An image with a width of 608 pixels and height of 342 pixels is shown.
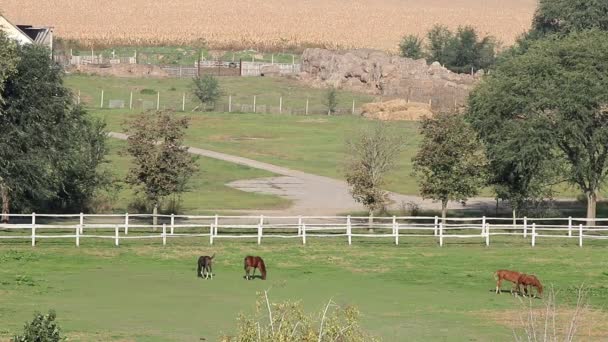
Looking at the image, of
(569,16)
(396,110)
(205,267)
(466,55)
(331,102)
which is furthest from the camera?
(466,55)

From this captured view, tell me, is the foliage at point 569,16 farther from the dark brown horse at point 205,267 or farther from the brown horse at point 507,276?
the dark brown horse at point 205,267

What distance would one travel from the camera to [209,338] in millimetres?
34906

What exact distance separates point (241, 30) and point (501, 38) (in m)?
33.6

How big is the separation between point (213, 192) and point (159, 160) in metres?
16.0

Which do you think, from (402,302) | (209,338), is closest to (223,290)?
(402,302)

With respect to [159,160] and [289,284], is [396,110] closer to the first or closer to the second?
[159,160]

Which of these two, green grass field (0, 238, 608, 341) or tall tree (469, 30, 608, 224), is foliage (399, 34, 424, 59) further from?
green grass field (0, 238, 608, 341)

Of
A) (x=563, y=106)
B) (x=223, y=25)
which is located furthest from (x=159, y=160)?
(x=223, y=25)

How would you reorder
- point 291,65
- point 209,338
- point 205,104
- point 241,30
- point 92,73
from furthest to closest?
point 241,30
point 291,65
point 92,73
point 205,104
point 209,338

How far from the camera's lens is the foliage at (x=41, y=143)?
5719 centimetres

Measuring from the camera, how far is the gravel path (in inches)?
2635

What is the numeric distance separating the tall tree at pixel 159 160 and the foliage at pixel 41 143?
3.62 meters

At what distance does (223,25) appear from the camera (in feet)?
606

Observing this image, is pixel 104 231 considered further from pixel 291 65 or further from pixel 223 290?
pixel 291 65
